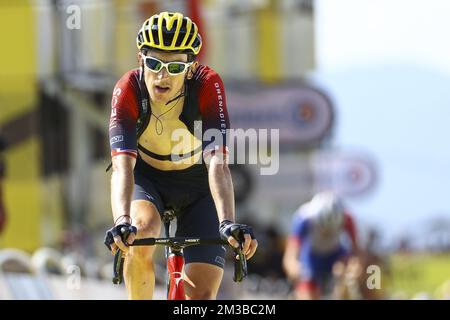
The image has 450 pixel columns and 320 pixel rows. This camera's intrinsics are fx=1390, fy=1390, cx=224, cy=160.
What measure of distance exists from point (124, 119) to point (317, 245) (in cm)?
641

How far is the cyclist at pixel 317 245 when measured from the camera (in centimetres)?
1405

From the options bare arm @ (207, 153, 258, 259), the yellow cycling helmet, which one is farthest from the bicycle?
the yellow cycling helmet

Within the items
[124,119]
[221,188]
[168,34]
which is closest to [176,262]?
[221,188]

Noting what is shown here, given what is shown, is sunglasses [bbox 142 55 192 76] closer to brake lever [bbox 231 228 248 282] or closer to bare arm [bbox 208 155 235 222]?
bare arm [bbox 208 155 235 222]

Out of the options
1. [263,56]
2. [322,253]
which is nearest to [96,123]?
[263,56]

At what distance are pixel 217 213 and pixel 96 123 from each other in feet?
51.7

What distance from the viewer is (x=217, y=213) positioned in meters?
8.50

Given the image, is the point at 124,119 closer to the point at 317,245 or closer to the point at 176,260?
the point at 176,260

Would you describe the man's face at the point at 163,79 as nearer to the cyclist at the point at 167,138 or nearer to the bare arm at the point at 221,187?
the cyclist at the point at 167,138

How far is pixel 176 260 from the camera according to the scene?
8.19m

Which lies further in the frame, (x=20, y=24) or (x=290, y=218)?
(x=290, y=218)

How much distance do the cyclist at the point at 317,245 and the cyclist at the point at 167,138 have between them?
18.4ft
